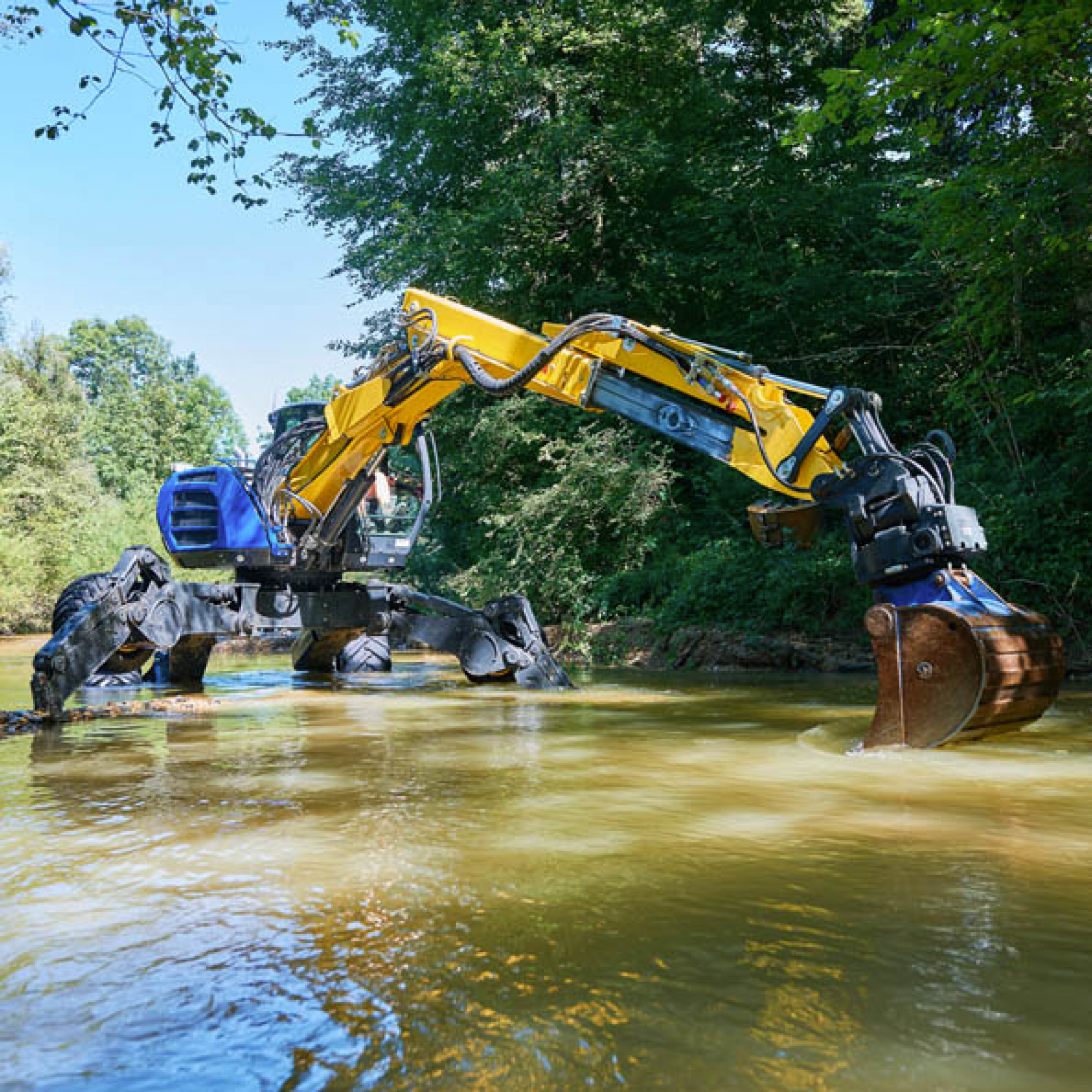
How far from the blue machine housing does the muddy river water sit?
4.76 meters

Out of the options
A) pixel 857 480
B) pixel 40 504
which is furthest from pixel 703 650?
pixel 40 504

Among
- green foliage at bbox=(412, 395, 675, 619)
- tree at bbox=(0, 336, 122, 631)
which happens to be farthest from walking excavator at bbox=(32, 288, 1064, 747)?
tree at bbox=(0, 336, 122, 631)

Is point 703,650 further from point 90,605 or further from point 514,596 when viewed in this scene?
point 90,605

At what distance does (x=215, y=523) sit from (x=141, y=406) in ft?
168

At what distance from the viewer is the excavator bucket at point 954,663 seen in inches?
224

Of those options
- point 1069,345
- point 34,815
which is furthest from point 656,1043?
point 1069,345

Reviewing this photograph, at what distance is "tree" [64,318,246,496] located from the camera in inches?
2226

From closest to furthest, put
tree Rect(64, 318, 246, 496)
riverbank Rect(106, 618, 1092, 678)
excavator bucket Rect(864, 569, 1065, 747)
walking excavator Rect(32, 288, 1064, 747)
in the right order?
excavator bucket Rect(864, 569, 1065, 747) < walking excavator Rect(32, 288, 1064, 747) < riverbank Rect(106, 618, 1092, 678) < tree Rect(64, 318, 246, 496)

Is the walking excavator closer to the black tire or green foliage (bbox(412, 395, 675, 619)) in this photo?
the black tire

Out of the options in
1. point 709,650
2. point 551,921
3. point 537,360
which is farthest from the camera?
point 709,650

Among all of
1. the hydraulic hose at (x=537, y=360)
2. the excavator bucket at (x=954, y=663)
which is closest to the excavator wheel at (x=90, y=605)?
the hydraulic hose at (x=537, y=360)

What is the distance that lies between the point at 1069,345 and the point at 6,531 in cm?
3127

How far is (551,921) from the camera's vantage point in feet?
9.64

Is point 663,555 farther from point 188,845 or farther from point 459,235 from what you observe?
point 188,845
